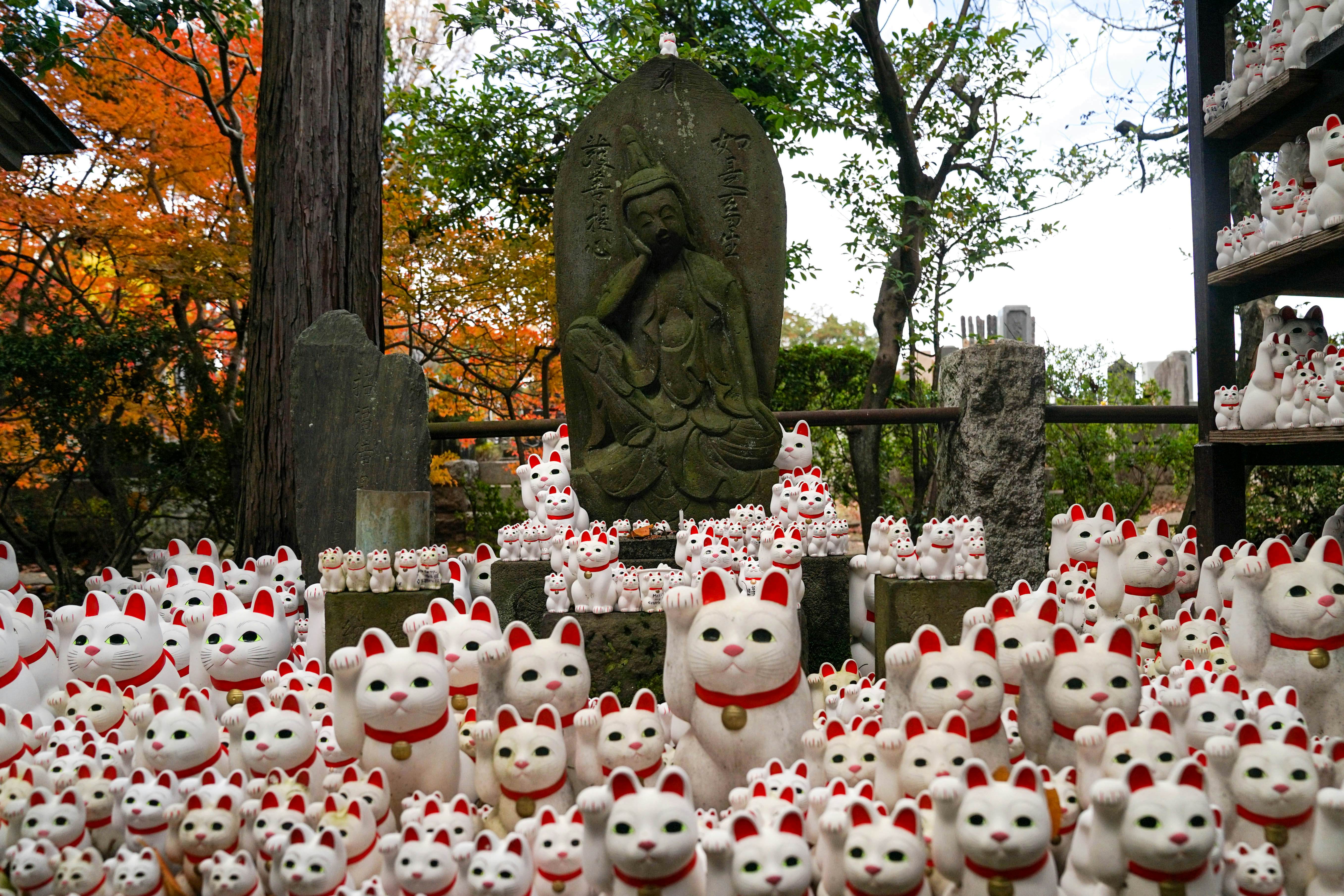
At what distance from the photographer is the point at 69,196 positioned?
7.80 meters

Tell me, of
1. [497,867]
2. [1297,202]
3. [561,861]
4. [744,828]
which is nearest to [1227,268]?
[1297,202]

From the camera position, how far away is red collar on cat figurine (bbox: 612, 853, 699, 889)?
6.59ft

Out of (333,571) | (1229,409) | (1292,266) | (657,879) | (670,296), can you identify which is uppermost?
(670,296)

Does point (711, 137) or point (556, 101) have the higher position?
point (556, 101)

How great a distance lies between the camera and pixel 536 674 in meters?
2.68

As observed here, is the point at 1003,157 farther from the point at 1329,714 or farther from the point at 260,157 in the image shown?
the point at 1329,714

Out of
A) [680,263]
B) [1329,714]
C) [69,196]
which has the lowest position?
[1329,714]

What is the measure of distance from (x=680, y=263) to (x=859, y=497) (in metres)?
3.91

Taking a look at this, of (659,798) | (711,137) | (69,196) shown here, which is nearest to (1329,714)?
(659,798)

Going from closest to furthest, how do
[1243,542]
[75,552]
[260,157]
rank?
[1243,542]
[260,157]
[75,552]

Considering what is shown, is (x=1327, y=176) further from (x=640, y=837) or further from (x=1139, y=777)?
(x=640, y=837)

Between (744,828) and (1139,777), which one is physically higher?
(1139,777)

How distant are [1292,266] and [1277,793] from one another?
312 cm

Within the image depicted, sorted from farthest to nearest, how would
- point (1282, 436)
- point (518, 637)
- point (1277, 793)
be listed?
1. point (1282, 436)
2. point (518, 637)
3. point (1277, 793)
